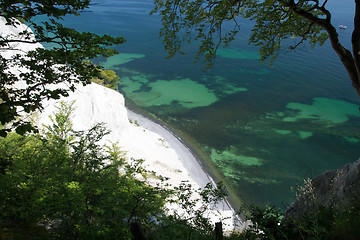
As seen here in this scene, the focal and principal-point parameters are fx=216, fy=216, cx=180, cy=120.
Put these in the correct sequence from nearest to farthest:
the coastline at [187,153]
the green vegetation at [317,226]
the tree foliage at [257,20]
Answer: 1. the green vegetation at [317,226]
2. the tree foliage at [257,20]
3. the coastline at [187,153]

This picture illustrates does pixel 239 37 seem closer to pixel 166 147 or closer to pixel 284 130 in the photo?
pixel 284 130

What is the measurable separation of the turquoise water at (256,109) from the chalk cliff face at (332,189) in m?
5.61

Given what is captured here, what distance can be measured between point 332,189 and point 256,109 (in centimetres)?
2635

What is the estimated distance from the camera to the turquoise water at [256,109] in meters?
22.5

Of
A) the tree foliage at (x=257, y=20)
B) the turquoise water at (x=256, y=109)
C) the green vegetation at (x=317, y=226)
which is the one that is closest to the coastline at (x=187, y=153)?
the turquoise water at (x=256, y=109)

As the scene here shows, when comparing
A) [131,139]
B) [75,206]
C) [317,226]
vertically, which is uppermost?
[317,226]

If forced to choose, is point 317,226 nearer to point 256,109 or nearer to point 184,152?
point 184,152

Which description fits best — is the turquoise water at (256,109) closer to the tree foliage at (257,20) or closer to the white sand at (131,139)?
the white sand at (131,139)

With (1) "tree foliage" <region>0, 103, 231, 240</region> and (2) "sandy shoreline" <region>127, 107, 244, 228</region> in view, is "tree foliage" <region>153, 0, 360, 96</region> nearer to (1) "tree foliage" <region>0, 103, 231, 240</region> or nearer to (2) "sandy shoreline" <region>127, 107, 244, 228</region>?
(1) "tree foliage" <region>0, 103, 231, 240</region>

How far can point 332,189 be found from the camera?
8430 millimetres

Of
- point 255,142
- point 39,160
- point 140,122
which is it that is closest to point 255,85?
point 255,142

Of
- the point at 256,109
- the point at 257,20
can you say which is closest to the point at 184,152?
the point at 256,109

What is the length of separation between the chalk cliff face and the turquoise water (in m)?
5.61

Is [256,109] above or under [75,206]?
under
